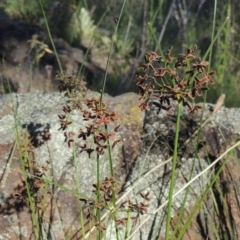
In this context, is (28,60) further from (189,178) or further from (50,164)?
(189,178)

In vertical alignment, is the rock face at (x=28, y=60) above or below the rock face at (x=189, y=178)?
above

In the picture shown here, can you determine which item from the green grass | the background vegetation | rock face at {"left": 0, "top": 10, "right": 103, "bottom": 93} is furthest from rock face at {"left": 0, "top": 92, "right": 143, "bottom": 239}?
the background vegetation

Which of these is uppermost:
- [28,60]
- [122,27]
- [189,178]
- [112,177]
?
[122,27]

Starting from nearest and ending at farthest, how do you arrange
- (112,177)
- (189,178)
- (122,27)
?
(112,177) < (189,178) < (122,27)

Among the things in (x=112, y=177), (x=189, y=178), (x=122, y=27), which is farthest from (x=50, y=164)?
(x=122, y=27)

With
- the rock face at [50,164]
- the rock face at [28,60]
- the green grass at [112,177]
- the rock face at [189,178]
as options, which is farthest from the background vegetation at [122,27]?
the green grass at [112,177]

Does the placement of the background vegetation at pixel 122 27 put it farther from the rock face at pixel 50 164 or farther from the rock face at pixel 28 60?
the rock face at pixel 50 164

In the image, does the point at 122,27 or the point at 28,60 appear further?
the point at 122,27

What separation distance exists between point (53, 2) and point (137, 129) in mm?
4735

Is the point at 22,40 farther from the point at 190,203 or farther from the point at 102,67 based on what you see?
the point at 190,203

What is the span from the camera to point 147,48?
5746 mm

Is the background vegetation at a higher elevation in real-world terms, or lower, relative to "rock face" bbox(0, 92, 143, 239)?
higher

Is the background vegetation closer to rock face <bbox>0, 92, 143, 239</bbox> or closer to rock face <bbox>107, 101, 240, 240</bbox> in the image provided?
rock face <bbox>0, 92, 143, 239</bbox>

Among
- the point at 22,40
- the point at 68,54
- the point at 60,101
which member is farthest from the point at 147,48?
the point at 60,101
